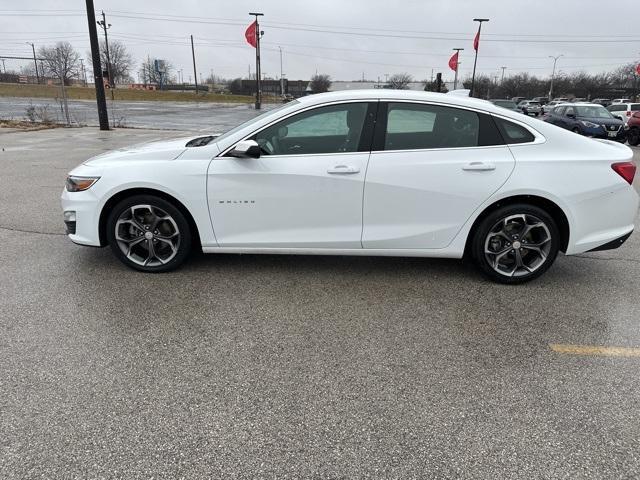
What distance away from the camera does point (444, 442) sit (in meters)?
2.30

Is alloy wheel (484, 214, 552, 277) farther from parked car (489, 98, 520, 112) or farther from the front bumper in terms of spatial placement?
the front bumper

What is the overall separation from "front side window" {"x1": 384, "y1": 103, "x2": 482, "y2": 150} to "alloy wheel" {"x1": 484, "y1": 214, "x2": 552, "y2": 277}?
29.5 inches

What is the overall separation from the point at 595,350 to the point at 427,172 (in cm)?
176

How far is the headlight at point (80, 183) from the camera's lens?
13.4 feet

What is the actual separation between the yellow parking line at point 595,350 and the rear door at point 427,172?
124cm

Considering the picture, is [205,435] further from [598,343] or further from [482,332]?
[598,343]

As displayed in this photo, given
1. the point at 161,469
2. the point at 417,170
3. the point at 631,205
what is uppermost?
the point at 417,170

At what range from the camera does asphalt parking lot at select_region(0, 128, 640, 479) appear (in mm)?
2199

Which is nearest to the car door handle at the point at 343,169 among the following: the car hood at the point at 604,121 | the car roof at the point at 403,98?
the car roof at the point at 403,98

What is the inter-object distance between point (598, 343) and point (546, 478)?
4.95 feet

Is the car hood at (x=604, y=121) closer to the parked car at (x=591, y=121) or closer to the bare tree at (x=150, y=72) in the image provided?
the parked car at (x=591, y=121)

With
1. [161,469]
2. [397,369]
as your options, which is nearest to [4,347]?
[161,469]

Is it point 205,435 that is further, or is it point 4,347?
point 4,347

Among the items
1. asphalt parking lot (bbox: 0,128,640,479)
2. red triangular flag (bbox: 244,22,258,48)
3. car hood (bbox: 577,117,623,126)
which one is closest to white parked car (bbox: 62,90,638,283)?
asphalt parking lot (bbox: 0,128,640,479)
